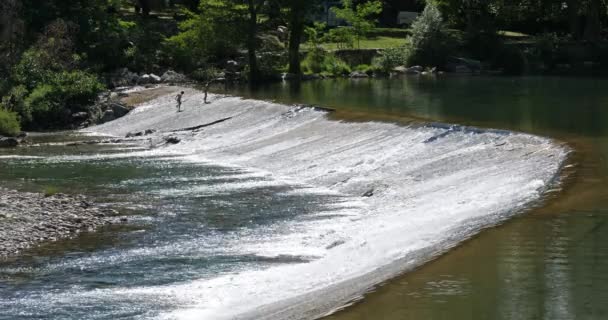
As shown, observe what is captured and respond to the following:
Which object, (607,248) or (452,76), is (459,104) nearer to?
(452,76)

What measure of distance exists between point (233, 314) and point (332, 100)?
26.1 meters

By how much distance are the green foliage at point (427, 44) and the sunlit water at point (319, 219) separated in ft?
69.3

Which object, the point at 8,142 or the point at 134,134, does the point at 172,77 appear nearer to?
the point at 134,134

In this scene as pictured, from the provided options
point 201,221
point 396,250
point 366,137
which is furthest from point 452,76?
point 396,250

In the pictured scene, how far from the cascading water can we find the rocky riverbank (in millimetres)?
1144

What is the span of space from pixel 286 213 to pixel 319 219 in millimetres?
1023

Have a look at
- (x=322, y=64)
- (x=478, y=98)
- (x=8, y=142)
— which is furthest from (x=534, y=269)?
(x=322, y=64)

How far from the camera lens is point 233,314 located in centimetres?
1267

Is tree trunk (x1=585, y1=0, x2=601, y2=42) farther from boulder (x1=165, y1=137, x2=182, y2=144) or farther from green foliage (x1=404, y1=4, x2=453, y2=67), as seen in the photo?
boulder (x1=165, y1=137, x2=182, y2=144)

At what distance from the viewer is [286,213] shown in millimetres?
20297

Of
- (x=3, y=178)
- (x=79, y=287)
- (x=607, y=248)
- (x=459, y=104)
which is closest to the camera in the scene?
(x=607, y=248)

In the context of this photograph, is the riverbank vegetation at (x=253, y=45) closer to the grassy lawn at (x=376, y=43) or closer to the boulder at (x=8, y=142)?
the grassy lawn at (x=376, y=43)

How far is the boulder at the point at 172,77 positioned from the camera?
4886 cm

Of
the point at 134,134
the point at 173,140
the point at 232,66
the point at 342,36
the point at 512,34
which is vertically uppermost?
the point at 342,36
